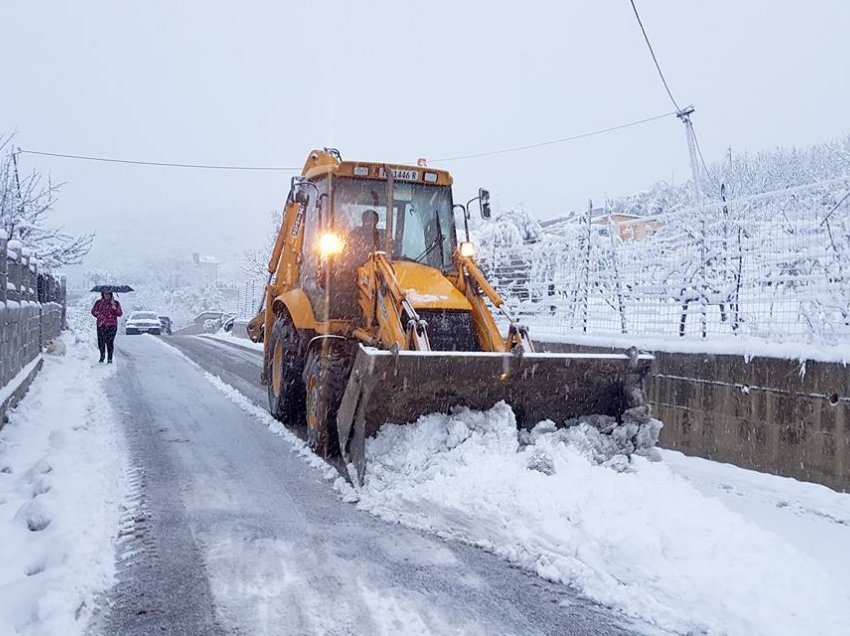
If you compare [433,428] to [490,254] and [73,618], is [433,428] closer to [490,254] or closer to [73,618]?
[73,618]

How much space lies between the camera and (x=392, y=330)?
18.8ft

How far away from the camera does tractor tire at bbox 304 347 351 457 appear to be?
19.5 ft

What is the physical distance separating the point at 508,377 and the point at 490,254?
7.14m

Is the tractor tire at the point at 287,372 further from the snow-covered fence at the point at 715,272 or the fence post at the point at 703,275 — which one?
the fence post at the point at 703,275

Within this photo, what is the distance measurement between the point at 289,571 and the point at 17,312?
5829 millimetres

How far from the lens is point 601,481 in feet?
15.1

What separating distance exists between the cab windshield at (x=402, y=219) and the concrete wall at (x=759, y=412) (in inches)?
104

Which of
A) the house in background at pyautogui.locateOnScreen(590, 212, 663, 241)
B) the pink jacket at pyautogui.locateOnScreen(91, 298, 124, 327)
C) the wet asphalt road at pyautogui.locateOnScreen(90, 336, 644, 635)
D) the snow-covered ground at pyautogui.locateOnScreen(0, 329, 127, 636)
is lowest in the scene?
the wet asphalt road at pyautogui.locateOnScreen(90, 336, 644, 635)

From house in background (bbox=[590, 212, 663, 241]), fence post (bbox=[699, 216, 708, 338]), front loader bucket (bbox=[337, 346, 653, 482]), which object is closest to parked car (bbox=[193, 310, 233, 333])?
house in background (bbox=[590, 212, 663, 241])

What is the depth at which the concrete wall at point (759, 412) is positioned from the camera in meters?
5.49

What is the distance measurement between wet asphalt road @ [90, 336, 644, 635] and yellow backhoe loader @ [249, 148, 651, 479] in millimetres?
779

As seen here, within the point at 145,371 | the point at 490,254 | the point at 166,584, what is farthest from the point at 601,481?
the point at 145,371

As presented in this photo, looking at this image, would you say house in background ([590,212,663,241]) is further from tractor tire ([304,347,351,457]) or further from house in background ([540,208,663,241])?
tractor tire ([304,347,351,457])

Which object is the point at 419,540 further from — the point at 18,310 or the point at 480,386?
the point at 18,310
